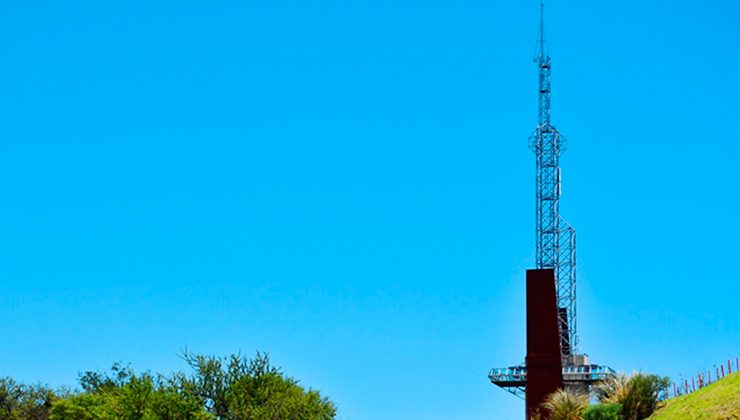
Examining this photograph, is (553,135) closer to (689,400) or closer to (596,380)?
(596,380)

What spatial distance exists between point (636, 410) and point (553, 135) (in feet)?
167

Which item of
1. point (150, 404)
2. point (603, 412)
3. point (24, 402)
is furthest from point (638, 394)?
point (24, 402)

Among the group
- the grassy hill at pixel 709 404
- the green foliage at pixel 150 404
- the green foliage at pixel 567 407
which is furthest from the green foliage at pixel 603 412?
the green foliage at pixel 150 404

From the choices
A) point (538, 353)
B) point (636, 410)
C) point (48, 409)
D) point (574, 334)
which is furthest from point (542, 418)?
point (48, 409)

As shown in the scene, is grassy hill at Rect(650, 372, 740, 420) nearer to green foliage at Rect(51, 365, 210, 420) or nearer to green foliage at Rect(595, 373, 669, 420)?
green foliage at Rect(595, 373, 669, 420)

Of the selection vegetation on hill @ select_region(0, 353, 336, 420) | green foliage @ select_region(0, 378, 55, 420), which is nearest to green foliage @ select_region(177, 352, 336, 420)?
vegetation on hill @ select_region(0, 353, 336, 420)

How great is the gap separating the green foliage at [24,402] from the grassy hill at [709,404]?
240 ft

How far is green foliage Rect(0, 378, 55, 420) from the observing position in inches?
3964

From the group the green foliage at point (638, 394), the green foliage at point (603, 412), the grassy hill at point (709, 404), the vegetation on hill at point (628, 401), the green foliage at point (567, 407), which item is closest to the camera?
the grassy hill at point (709, 404)

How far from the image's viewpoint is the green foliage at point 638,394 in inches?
1821

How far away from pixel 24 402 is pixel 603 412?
73627mm

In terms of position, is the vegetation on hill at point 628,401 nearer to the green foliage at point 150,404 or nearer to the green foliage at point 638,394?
the green foliage at point 638,394

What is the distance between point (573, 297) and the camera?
9562 cm

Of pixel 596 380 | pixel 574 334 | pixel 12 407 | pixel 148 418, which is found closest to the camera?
pixel 148 418
